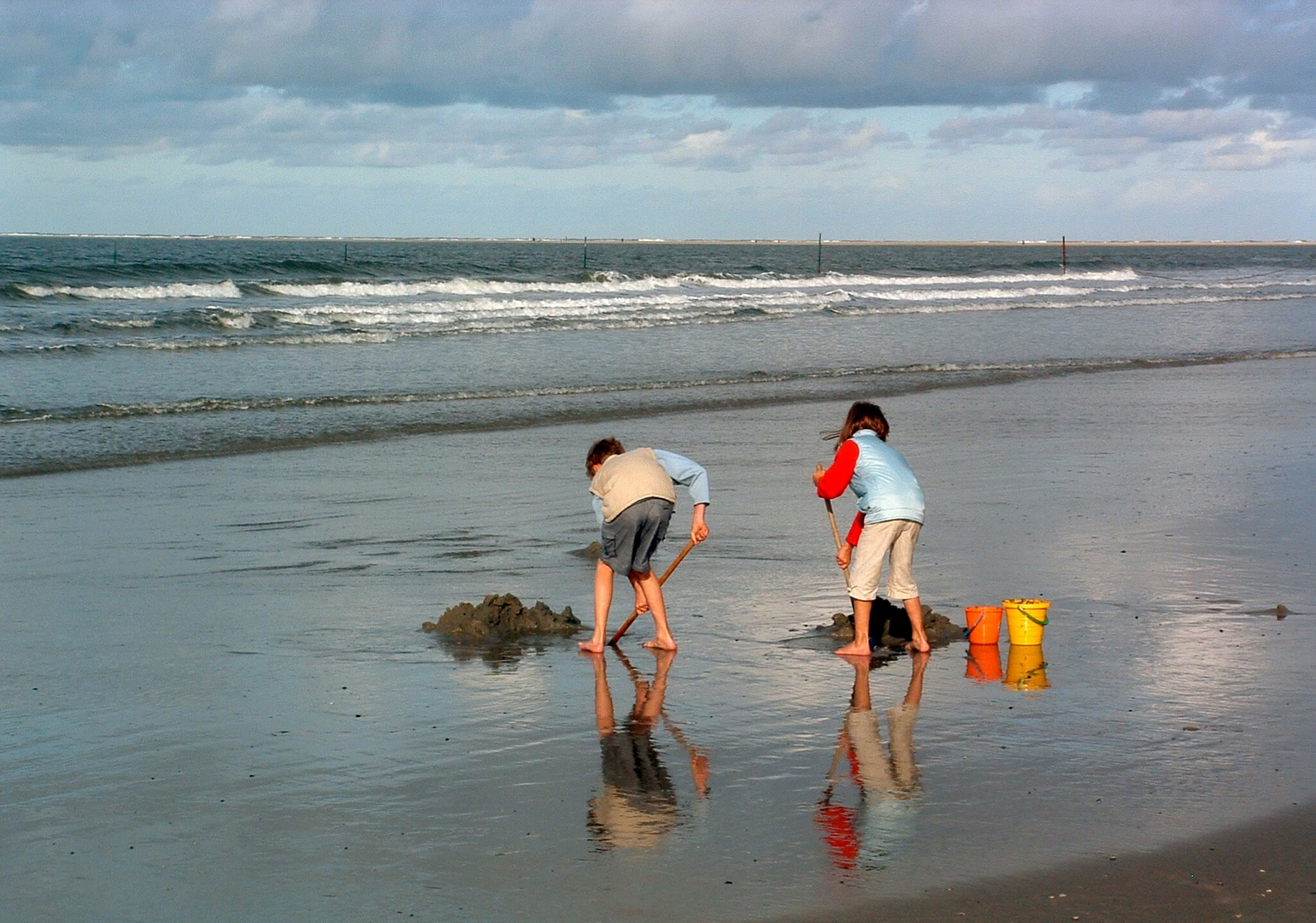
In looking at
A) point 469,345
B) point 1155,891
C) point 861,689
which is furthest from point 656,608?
point 469,345

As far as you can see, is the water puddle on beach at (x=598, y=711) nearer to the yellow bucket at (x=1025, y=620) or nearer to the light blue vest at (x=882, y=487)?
the yellow bucket at (x=1025, y=620)

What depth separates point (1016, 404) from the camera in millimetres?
18953

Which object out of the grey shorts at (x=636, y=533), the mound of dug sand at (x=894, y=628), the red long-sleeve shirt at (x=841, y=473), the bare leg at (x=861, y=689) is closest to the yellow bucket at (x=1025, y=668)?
the mound of dug sand at (x=894, y=628)

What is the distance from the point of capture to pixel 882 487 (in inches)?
290

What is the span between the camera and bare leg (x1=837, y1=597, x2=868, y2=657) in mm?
7200

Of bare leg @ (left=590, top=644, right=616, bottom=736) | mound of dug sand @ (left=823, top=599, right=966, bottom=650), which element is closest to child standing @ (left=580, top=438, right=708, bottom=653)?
bare leg @ (left=590, top=644, right=616, bottom=736)

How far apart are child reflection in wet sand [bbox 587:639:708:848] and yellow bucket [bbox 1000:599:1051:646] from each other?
1.80 meters

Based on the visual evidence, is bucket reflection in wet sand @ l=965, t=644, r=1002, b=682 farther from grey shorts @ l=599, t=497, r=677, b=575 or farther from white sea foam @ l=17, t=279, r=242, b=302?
white sea foam @ l=17, t=279, r=242, b=302

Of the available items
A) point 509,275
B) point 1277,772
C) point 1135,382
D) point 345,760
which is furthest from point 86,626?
point 509,275

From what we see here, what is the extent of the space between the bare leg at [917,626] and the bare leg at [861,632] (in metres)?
0.23

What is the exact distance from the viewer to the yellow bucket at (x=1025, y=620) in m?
7.12

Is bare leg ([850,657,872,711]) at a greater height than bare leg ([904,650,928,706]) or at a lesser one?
lesser

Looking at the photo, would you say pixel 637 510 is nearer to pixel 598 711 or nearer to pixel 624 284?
pixel 598 711

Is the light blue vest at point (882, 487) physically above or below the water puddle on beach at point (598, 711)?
above
